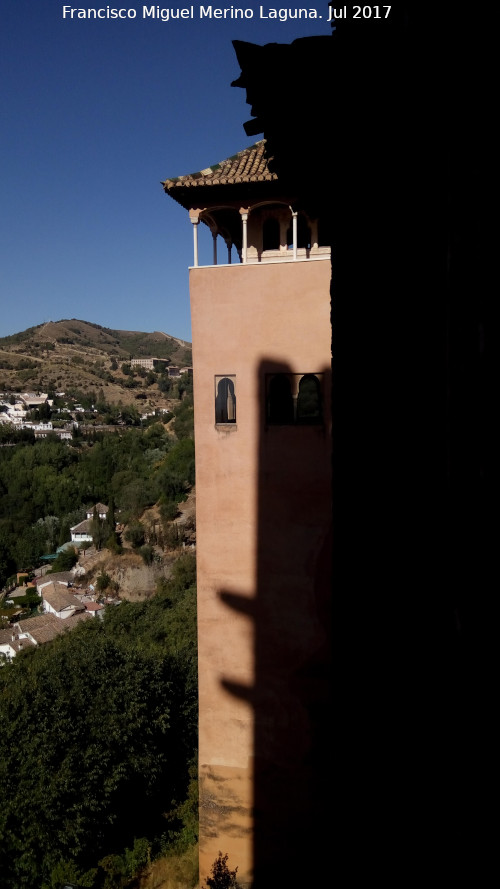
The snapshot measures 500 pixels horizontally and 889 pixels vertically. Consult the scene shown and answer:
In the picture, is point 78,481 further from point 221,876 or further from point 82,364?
point 82,364

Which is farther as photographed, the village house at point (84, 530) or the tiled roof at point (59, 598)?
the village house at point (84, 530)

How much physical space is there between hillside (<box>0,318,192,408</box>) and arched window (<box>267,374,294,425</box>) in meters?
72.9

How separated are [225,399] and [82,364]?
90814mm

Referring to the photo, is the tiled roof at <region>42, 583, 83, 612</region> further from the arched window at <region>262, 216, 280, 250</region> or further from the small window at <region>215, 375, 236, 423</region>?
the arched window at <region>262, 216, 280, 250</region>

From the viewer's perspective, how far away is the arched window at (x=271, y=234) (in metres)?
7.89

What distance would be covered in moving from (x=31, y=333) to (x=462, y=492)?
408 ft

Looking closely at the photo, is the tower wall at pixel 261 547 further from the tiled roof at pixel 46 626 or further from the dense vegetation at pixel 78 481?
the dense vegetation at pixel 78 481

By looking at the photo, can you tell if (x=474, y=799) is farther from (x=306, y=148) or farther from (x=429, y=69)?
(x=306, y=148)

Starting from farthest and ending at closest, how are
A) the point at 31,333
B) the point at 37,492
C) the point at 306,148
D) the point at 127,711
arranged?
1. the point at 31,333
2. the point at 37,492
3. the point at 127,711
4. the point at 306,148

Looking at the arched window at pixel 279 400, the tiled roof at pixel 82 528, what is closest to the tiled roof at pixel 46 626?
the tiled roof at pixel 82 528

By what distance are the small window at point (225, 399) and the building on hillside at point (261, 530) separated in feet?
0.06

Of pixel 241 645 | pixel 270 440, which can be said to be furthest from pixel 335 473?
pixel 241 645

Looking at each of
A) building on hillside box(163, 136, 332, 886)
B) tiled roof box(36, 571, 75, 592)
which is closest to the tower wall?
building on hillside box(163, 136, 332, 886)

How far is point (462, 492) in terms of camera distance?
0.73 meters
